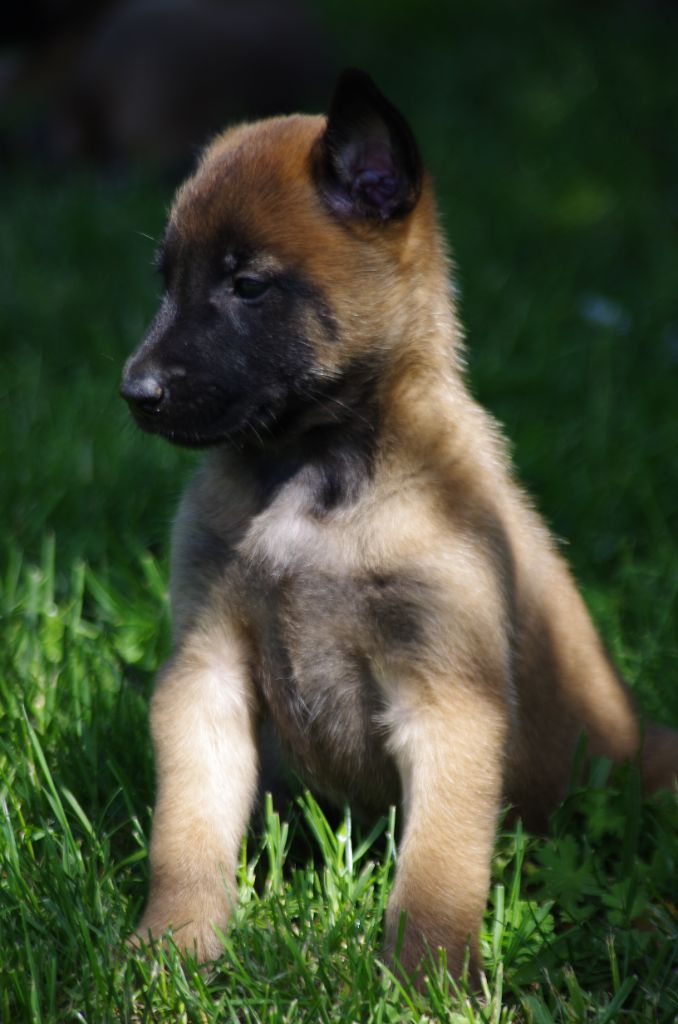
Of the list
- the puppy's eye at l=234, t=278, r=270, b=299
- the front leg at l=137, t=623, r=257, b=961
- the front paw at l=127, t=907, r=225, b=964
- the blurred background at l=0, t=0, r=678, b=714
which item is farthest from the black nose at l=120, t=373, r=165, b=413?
the blurred background at l=0, t=0, r=678, b=714

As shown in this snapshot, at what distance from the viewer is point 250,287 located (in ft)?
8.67

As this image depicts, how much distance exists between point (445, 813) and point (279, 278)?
1.07 m

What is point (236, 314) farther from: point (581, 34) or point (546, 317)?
point (581, 34)

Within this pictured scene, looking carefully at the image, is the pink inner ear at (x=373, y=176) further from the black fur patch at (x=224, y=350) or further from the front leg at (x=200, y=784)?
the front leg at (x=200, y=784)

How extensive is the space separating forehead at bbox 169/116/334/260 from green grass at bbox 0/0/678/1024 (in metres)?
0.84

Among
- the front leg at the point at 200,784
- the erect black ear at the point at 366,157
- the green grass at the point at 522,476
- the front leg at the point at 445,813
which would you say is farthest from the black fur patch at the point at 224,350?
the green grass at the point at 522,476

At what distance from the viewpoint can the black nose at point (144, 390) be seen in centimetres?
259

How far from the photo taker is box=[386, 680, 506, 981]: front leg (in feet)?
8.05

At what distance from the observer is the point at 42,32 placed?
913 cm

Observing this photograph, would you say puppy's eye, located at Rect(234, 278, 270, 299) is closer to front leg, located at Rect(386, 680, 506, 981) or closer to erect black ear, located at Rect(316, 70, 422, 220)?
erect black ear, located at Rect(316, 70, 422, 220)

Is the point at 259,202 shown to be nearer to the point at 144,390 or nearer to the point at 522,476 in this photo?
the point at 144,390

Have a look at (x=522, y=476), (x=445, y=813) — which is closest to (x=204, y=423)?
(x=445, y=813)

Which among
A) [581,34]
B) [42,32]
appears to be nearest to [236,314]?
[42,32]

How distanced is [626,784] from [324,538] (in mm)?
829
